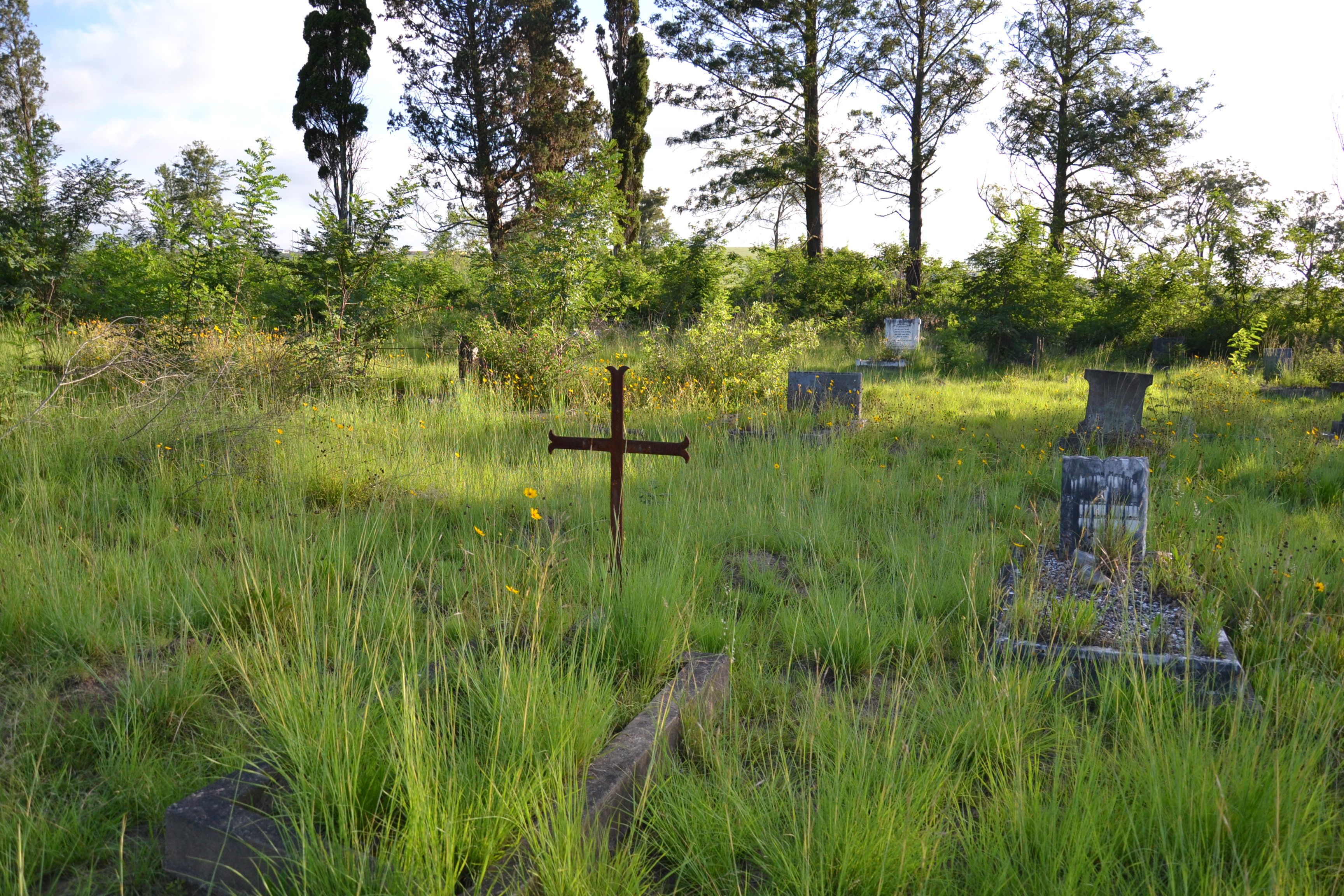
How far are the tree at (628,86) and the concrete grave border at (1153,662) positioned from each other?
21.0m

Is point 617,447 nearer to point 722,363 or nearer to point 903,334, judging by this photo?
point 722,363

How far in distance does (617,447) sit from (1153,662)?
239 centimetres

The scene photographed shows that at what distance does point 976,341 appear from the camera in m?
15.2

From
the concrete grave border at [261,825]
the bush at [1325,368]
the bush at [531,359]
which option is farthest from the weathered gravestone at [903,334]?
the concrete grave border at [261,825]

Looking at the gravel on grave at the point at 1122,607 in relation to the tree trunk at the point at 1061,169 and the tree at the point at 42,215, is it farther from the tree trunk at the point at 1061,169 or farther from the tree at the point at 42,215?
the tree trunk at the point at 1061,169

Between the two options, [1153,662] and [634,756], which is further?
[1153,662]

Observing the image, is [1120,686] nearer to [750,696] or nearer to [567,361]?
[750,696]

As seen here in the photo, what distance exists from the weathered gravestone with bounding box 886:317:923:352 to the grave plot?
41.7ft

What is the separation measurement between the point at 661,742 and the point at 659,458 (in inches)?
165

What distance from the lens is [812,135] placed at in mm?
20828

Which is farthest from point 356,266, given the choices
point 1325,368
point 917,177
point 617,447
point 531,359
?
point 917,177

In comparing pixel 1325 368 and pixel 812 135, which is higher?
pixel 812 135

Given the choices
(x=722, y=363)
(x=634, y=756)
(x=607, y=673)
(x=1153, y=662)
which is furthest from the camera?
(x=722, y=363)

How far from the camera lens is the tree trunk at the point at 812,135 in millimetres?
20375
